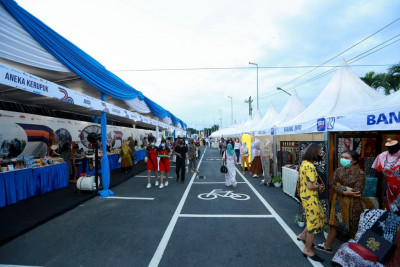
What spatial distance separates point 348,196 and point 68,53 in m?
6.38

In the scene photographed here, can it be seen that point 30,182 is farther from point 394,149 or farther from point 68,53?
point 394,149

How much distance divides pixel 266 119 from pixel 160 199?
8907mm

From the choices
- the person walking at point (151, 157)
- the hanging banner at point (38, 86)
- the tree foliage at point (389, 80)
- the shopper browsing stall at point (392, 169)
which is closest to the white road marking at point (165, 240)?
the person walking at point (151, 157)

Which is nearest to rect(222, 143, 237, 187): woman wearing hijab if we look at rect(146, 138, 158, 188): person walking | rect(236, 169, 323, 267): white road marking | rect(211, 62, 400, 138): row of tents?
rect(236, 169, 323, 267): white road marking

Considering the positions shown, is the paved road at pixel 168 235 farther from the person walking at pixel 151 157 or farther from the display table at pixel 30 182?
the display table at pixel 30 182

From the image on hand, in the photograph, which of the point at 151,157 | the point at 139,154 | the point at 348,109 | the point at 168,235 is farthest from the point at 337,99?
the point at 139,154

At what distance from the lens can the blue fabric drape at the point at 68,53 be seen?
3611 mm

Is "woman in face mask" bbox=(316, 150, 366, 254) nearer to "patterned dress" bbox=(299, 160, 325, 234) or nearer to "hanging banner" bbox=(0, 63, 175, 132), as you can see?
"patterned dress" bbox=(299, 160, 325, 234)

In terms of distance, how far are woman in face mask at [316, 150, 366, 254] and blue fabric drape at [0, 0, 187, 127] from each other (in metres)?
6.00

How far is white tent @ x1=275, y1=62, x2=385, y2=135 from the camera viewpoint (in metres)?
4.73

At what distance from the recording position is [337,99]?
5262 millimetres

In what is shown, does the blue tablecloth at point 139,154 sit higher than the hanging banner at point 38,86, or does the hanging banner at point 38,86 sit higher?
the hanging banner at point 38,86

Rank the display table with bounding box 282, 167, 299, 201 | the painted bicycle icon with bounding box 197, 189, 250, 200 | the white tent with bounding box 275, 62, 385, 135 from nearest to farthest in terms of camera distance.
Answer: the white tent with bounding box 275, 62, 385, 135, the display table with bounding box 282, 167, 299, 201, the painted bicycle icon with bounding box 197, 189, 250, 200

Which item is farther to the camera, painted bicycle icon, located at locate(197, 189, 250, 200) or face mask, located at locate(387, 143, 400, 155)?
painted bicycle icon, located at locate(197, 189, 250, 200)
